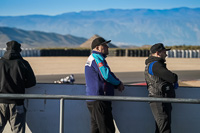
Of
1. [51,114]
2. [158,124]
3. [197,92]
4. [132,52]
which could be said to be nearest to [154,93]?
[158,124]

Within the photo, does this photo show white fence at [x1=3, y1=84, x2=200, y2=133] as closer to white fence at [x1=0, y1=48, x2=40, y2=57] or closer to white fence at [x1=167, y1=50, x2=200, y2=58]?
white fence at [x1=167, y1=50, x2=200, y2=58]

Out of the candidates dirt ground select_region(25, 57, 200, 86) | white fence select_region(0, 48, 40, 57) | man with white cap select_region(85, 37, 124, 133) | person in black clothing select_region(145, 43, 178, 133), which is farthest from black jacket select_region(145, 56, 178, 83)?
white fence select_region(0, 48, 40, 57)

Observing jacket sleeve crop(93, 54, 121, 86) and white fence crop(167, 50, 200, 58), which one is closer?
jacket sleeve crop(93, 54, 121, 86)

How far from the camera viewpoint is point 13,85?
5055 millimetres

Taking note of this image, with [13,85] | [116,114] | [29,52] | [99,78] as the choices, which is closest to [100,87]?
[99,78]

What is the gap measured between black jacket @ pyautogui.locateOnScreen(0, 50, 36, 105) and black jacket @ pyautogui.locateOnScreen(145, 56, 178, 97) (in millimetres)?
1664

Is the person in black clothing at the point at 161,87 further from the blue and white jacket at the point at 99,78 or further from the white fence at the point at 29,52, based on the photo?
the white fence at the point at 29,52

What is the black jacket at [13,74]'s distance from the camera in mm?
5047

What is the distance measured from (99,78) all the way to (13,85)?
1171 mm

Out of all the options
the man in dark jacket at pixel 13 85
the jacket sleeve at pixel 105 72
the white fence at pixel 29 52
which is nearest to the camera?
the jacket sleeve at pixel 105 72

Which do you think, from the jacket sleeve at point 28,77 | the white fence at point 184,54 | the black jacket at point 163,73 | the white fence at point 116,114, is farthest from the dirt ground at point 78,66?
the black jacket at point 163,73

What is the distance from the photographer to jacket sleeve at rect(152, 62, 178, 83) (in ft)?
16.1

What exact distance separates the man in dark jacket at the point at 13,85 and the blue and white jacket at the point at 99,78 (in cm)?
85

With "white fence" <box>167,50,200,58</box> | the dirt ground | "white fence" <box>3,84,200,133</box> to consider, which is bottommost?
"white fence" <box>3,84,200,133</box>
